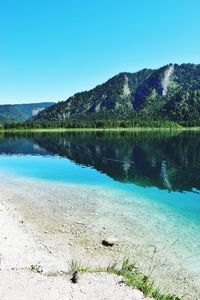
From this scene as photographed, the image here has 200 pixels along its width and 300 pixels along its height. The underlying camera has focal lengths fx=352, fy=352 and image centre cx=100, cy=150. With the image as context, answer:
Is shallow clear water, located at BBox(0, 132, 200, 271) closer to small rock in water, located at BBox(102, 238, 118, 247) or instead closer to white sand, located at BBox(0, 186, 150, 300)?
small rock in water, located at BBox(102, 238, 118, 247)

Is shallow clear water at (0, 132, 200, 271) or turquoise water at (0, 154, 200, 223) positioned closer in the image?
shallow clear water at (0, 132, 200, 271)

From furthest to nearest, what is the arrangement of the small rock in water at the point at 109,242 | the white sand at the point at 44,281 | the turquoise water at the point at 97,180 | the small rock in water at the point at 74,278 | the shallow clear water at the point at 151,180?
the turquoise water at the point at 97,180 → the shallow clear water at the point at 151,180 → the small rock in water at the point at 109,242 → the small rock in water at the point at 74,278 → the white sand at the point at 44,281

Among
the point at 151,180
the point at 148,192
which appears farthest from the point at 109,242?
the point at 151,180

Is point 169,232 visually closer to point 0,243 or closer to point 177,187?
point 0,243

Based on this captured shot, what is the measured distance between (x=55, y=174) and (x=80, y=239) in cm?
4010

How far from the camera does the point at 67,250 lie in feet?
94.7

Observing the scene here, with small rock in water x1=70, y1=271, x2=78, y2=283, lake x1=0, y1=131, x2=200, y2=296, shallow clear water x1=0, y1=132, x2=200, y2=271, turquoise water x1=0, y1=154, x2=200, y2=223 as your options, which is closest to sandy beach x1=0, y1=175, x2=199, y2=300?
small rock in water x1=70, y1=271, x2=78, y2=283

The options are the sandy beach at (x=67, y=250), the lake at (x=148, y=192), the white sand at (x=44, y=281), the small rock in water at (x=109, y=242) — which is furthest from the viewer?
the lake at (x=148, y=192)

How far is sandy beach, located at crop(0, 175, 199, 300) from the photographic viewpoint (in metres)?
19.8

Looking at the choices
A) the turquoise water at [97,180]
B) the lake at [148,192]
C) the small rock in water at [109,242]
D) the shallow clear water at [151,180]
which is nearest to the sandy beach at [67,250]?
the small rock in water at [109,242]

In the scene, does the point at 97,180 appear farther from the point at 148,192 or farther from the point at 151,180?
the point at 148,192

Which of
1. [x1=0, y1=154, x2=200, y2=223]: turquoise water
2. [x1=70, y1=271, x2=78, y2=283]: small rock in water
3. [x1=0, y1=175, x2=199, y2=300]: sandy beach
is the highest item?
[x1=70, y1=271, x2=78, y2=283]: small rock in water

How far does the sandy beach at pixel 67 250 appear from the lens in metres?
19.8

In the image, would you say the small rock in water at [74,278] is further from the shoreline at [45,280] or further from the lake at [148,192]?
the lake at [148,192]
